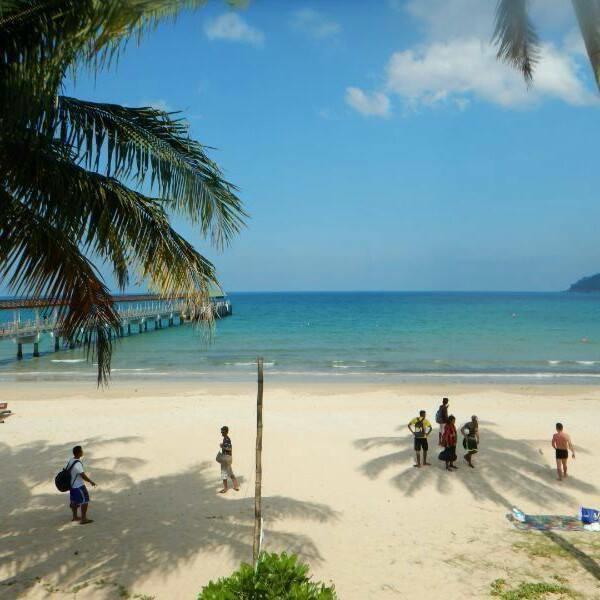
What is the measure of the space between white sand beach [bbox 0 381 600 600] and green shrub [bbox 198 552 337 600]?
2.53 m

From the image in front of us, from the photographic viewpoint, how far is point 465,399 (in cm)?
2356

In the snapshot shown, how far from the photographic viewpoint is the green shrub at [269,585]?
16.0 feet

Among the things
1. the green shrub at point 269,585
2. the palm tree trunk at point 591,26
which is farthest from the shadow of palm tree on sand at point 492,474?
the palm tree trunk at point 591,26

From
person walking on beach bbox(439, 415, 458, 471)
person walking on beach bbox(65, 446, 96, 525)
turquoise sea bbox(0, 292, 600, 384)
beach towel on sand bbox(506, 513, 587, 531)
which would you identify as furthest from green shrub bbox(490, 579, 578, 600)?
turquoise sea bbox(0, 292, 600, 384)

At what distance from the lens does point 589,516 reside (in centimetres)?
938

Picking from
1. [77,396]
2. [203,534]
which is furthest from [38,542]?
[77,396]

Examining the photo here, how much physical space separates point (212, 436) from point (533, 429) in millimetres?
9325

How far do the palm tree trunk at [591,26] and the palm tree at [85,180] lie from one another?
149 inches

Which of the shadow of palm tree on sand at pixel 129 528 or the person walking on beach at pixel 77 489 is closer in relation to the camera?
the shadow of palm tree on sand at pixel 129 528

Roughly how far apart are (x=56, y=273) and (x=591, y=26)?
5.93 metres

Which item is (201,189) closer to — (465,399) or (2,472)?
(2,472)

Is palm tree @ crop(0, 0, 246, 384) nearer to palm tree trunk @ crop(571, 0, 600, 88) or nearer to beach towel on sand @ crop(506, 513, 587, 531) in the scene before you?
palm tree trunk @ crop(571, 0, 600, 88)

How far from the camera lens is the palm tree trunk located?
5711 mm

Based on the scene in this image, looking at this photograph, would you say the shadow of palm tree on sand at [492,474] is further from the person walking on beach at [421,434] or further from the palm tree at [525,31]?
the palm tree at [525,31]
